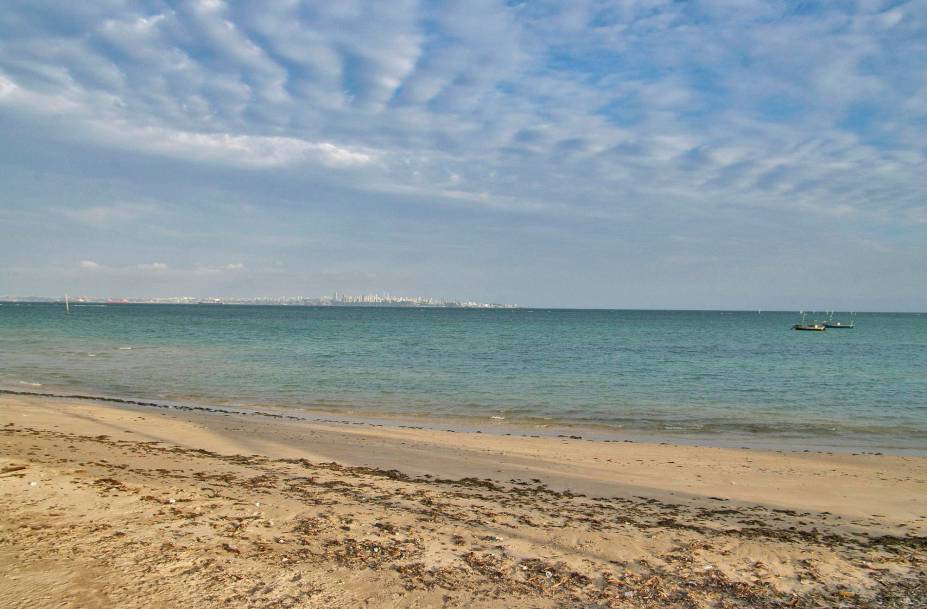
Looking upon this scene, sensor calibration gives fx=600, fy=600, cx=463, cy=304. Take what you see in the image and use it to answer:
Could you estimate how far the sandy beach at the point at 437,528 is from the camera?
5570 millimetres

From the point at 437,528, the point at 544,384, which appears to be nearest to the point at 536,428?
the point at 544,384

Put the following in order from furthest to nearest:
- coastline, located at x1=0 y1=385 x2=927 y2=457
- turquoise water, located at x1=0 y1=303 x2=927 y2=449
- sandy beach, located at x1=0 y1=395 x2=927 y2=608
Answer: turquoise water, located at x1=0 y1=303 x2=927 y2=449 → coastline, located at x1=0 y1=385 x2=927 y2=457 → sandy beach, located at x1=0 y1=395 x2=927 y2=608

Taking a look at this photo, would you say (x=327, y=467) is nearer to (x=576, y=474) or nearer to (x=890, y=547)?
(x=576, y=474)

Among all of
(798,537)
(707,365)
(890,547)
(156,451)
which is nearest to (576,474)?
(798,537)

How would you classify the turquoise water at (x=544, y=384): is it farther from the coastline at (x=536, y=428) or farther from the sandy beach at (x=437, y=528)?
the sandy beach at (x=437, y=528)

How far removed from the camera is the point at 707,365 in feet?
127

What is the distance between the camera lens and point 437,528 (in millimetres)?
7340

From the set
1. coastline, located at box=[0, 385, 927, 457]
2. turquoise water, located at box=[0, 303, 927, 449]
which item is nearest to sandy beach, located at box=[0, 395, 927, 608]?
coastline, located at box=[0, 385, 927, 457]

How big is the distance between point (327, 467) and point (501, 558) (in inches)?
212

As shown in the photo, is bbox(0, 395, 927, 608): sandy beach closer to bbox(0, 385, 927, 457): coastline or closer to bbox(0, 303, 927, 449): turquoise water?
bbox(0, 385, 927, 457): coastline

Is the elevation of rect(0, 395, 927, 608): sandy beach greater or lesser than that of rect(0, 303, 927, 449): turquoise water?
greater

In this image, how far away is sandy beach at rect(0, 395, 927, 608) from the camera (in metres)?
5.57

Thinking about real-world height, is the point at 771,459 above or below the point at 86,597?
below

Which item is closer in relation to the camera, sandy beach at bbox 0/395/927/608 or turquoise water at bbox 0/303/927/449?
sandy beach at bbox 0/395/927/608
